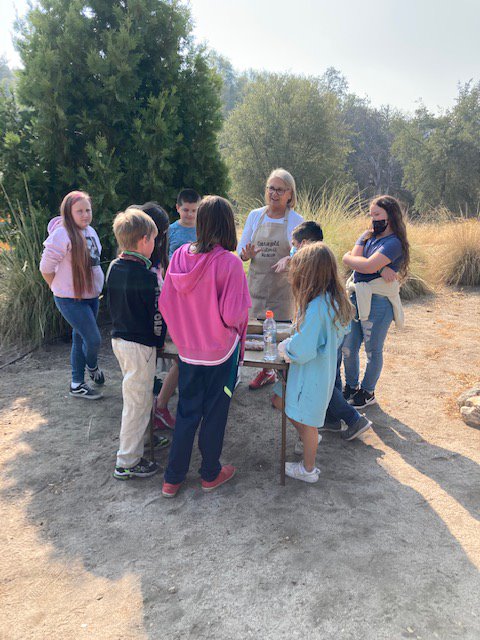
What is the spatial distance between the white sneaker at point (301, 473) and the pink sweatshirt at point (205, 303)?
992mm

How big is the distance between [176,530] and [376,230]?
2673 mm

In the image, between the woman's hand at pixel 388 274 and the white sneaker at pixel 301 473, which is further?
the woman's hand at pixel 388 274

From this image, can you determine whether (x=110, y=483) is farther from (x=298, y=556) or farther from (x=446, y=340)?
(x=446, y=340)

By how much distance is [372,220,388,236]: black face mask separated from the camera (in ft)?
12.1

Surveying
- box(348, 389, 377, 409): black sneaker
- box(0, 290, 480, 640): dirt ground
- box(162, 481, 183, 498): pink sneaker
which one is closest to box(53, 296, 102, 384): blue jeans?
box(0, 290, 480, 640): dirt ground

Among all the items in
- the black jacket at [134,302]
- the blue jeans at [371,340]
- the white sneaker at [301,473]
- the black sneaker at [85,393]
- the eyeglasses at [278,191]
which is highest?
the eyeglasses at [278,191]

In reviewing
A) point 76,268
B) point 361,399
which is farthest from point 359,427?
point 76,268

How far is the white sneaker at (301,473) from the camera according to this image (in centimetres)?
306

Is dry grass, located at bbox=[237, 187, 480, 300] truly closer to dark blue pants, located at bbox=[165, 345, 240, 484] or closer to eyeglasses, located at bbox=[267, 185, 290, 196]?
eyeglasses, located at bbox=[267, 185, 290, 196]

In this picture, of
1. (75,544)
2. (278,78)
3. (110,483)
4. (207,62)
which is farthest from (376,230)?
(278,78)

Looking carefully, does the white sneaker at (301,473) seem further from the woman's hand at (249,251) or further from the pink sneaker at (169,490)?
the woman's hand at (249,251)

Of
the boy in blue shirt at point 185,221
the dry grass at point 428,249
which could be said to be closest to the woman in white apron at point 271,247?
the boy in blue shirt at point 185,221

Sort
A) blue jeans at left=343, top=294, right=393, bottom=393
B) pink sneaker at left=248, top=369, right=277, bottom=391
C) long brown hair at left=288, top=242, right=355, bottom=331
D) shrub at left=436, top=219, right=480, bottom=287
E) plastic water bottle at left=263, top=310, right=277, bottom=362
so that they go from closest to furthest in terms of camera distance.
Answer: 1. long brown hair at left=288, top=242, right=355, bottom=331
2. plastic water bottle at left=263, top=310, right=277, bottom=362
3. blue jeans at left=343, top=294, right=393, bottom=393
4. pink sneaker at left=248, top=369, right=277, bottom=391
5. shrub at left=436, top=219, right=480, bottom=287

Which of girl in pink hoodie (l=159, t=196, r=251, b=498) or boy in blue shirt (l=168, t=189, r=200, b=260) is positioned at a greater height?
boy in blue shirt (l=168, t=189, r=200, b=260)
